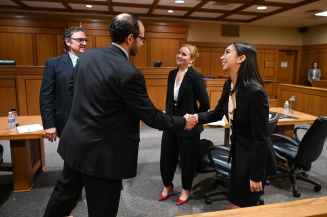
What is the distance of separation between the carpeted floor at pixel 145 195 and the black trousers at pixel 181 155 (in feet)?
0.72

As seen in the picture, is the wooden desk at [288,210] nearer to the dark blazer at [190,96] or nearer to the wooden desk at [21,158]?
the dark blazer at [190,96]

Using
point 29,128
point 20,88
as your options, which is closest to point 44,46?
point 20,88

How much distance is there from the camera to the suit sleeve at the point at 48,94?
2158 mm

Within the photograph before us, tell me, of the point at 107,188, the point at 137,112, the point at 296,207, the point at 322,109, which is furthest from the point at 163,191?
the point at 322,109

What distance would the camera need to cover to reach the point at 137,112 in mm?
1302

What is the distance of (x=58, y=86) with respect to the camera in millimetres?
2186

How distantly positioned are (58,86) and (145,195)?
4.40 feet

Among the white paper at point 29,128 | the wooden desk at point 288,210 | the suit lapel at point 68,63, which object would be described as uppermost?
the suit lapel at point 68,63

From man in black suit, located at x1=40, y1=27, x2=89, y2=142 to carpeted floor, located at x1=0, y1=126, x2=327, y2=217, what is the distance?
71cm

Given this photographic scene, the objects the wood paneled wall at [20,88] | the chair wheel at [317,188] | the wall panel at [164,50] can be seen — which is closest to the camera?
the chair wheel at [317,188]

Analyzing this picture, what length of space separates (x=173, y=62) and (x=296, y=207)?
764 cm

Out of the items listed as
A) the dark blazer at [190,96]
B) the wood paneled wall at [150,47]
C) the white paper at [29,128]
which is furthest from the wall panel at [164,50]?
the dark blazer at [190,96]

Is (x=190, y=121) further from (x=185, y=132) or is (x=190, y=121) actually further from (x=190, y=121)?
(x=185, y=132)

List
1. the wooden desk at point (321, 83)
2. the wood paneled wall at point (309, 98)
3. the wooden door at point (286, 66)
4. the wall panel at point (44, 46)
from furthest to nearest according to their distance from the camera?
the wooden door at point (286, 66) → the wall panel at point (44, 46) → the wooden desk at point (321, 83) → the wood paneled wall at point (309, 98)
